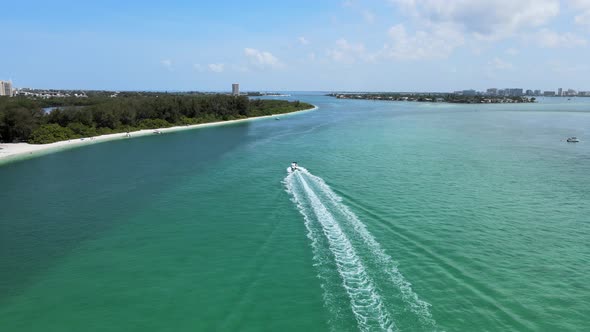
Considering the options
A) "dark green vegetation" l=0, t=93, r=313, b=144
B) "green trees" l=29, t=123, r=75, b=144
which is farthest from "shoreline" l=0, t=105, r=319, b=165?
"dark green vegetation" l=0, t=93, r=313, b=144

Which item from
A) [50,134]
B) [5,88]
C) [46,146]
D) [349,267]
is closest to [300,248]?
[349,267]

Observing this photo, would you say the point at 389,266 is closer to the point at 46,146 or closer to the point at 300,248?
the point at 300,248

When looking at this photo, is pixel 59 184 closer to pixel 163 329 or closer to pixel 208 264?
pixel 208 264

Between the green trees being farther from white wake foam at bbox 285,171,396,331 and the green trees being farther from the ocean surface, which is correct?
white wake foam at bbox 285,171,396,331

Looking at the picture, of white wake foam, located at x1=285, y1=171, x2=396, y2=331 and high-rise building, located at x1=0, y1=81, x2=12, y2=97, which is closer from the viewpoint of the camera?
white wake foam, located at x1=285, y1=171, x2=396, y2=331

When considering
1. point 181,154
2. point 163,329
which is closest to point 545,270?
point 163,329

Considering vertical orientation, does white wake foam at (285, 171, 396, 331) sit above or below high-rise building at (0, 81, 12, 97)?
below
